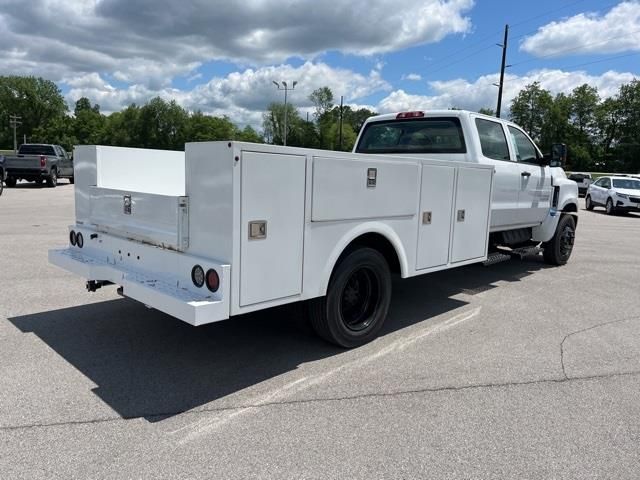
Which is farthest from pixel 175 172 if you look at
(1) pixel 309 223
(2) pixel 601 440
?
(2) pixel 601 440

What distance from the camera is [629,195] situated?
21.6 metres

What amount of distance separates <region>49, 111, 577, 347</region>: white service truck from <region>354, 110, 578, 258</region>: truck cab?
0.03 metres

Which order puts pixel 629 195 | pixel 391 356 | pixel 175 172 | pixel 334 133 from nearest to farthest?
pixel 391 356 → pixel 175 172 → pixel 629 195 → pixel 334 133

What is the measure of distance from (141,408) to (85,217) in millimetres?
2250

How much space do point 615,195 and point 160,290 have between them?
22693 millimetres

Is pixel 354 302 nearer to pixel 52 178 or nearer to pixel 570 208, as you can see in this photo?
pixel 570 208

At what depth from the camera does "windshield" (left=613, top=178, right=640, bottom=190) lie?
22812mm

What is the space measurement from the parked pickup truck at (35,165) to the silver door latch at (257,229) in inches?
932

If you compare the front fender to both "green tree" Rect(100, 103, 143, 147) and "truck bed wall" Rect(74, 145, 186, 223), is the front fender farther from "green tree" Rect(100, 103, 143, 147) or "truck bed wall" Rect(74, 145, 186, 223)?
"green tree" Rect(100, 103, 143, 147)

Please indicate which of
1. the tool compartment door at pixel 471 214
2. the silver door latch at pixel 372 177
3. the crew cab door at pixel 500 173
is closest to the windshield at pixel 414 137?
the crew cab door at pixel 500 173

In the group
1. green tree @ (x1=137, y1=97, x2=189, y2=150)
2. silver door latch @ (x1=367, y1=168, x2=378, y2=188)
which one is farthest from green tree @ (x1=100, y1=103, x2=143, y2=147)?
silver door latch @ (x1=367, y1=168, x2=378, y2=188)

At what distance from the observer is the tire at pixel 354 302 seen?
14.0 feet

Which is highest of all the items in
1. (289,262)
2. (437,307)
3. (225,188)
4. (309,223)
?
(225,188)

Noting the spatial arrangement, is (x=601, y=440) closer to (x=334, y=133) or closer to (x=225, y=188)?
(x=225, y=188)
